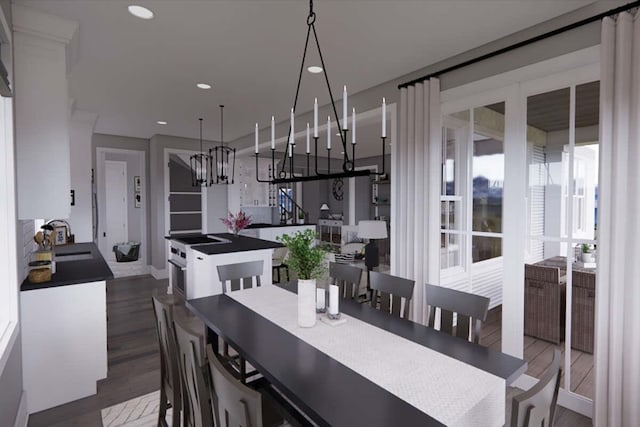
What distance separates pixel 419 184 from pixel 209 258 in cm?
239

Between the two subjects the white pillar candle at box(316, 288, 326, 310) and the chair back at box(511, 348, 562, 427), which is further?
the white pillar candle at box(316, 288, 326, 310)

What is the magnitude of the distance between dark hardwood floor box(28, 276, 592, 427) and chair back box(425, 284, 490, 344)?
1.16 feet

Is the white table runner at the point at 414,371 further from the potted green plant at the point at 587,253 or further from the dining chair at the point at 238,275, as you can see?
the potted green plant at the point at 587,253

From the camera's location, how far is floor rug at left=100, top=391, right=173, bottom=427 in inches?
88.7

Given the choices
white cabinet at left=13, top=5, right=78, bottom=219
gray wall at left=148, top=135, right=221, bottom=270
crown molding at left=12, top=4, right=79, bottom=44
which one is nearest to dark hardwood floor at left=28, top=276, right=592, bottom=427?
white cabinet at left=13, top=5, right=78, bottom=219

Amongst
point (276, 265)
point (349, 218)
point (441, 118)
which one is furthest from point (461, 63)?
point (349, 218)

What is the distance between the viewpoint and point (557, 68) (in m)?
2.33

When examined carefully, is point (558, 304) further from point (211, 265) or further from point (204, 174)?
point (204, 174)

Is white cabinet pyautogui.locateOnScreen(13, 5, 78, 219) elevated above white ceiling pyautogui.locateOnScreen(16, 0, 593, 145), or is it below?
below

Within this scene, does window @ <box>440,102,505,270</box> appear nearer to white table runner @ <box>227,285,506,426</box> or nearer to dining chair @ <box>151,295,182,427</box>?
white table runner @ <box>227,285,506,426</box>

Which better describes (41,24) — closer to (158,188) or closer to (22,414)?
(22,414)

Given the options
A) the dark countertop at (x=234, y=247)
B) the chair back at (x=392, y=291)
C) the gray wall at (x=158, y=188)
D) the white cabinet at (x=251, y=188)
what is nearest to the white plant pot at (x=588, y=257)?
the chair back at (x=392, y=291)

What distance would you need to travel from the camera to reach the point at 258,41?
2.66 m

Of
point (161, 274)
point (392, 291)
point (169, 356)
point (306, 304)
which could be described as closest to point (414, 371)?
point (306, 304)
